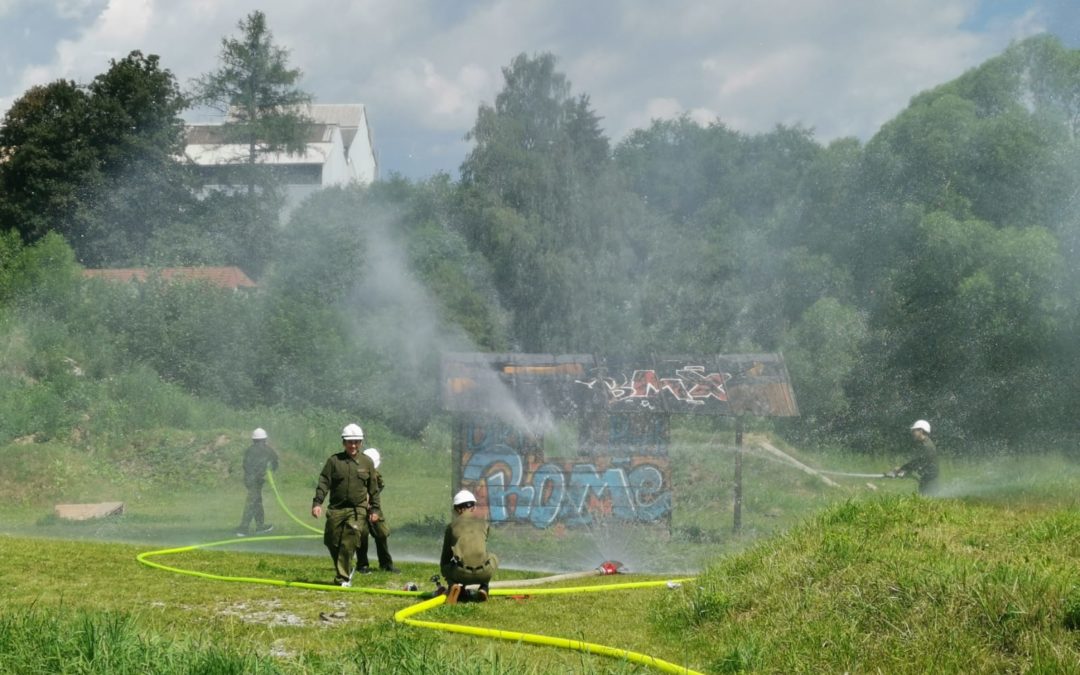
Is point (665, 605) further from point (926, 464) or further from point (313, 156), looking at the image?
point (313, 156)

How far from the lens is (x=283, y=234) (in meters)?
62.9

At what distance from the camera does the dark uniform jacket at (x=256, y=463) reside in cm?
2542

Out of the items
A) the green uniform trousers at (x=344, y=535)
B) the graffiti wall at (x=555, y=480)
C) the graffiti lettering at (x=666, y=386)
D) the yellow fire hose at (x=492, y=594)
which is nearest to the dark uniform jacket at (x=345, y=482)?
the green uniform trousers at (x=344, y=535)

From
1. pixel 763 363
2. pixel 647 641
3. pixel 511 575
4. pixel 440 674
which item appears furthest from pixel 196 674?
pixel 763 363

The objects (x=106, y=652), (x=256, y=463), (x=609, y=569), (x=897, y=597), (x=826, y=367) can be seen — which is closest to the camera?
(x=106, y=652)

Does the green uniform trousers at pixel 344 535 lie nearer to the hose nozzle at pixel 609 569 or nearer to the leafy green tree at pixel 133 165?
the hose nozzle at pixel 609 569

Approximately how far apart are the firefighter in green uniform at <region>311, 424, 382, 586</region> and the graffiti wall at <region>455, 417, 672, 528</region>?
21.4 ft

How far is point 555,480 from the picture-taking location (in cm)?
2497

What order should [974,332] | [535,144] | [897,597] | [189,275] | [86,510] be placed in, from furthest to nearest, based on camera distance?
[535,144]
[189,275]
[974,332]
[86,510]
[897,597]

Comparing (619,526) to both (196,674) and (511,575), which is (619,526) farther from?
(196,674)

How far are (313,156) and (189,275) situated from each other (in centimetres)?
3487

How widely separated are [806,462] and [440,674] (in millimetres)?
32560

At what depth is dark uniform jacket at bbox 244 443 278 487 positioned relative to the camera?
25.4 meters

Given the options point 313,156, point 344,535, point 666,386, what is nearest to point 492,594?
point 344,535
